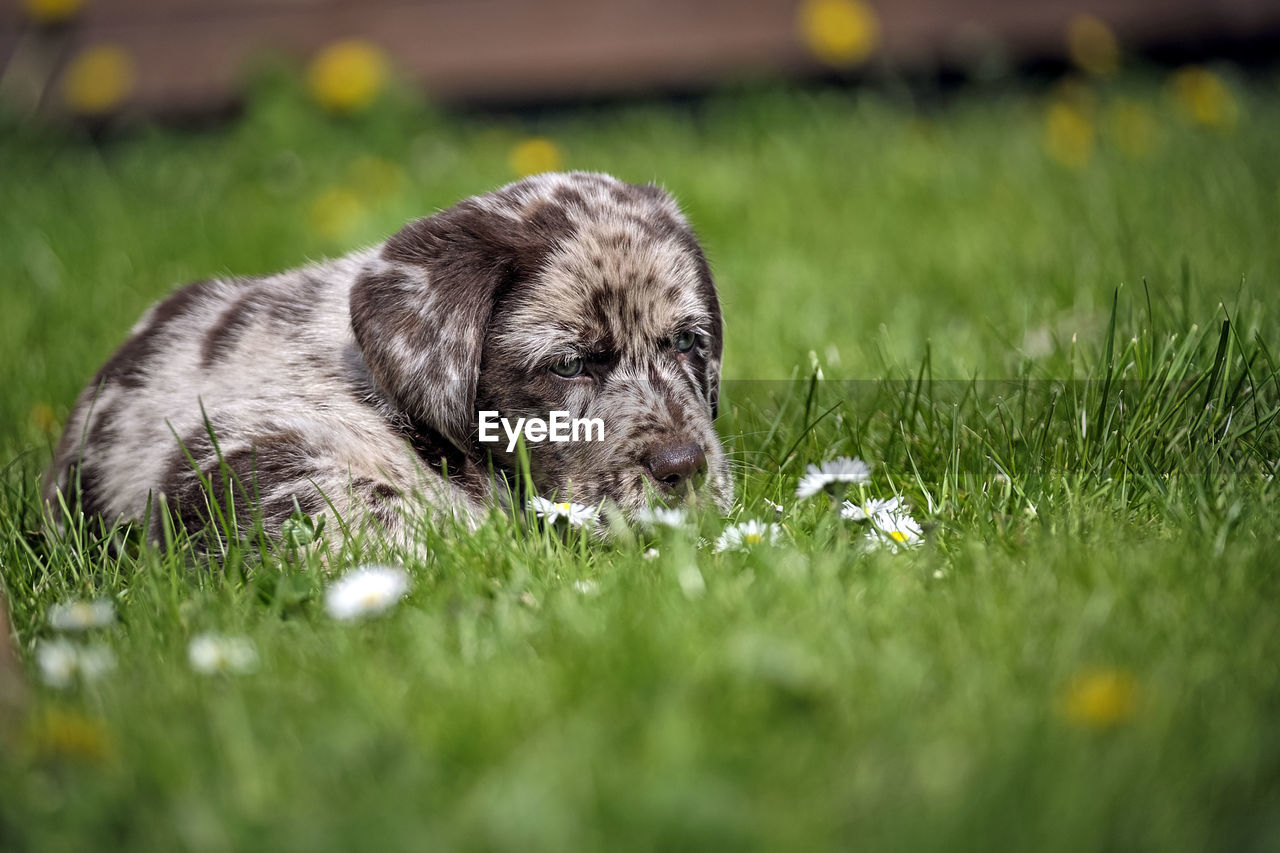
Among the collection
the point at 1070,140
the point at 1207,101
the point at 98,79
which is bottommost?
the point at 1070,140

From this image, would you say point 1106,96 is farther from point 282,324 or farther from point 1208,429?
point 282,324

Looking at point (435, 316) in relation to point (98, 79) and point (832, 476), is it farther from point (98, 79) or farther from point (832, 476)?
point (98, 79)

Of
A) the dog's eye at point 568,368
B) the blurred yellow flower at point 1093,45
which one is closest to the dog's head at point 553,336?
the dog's eye at point 568,368

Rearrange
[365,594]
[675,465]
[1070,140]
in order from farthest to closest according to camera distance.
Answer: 1. [1070,140]
2. [675,465]
3. [365,594]

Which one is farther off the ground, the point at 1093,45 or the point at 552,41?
the point at 552,41

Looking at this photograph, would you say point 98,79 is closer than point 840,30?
No

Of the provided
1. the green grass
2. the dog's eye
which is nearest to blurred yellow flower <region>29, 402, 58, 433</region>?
the green grass

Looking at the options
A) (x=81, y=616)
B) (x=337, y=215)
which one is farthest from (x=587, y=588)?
(x=337, y=215)
